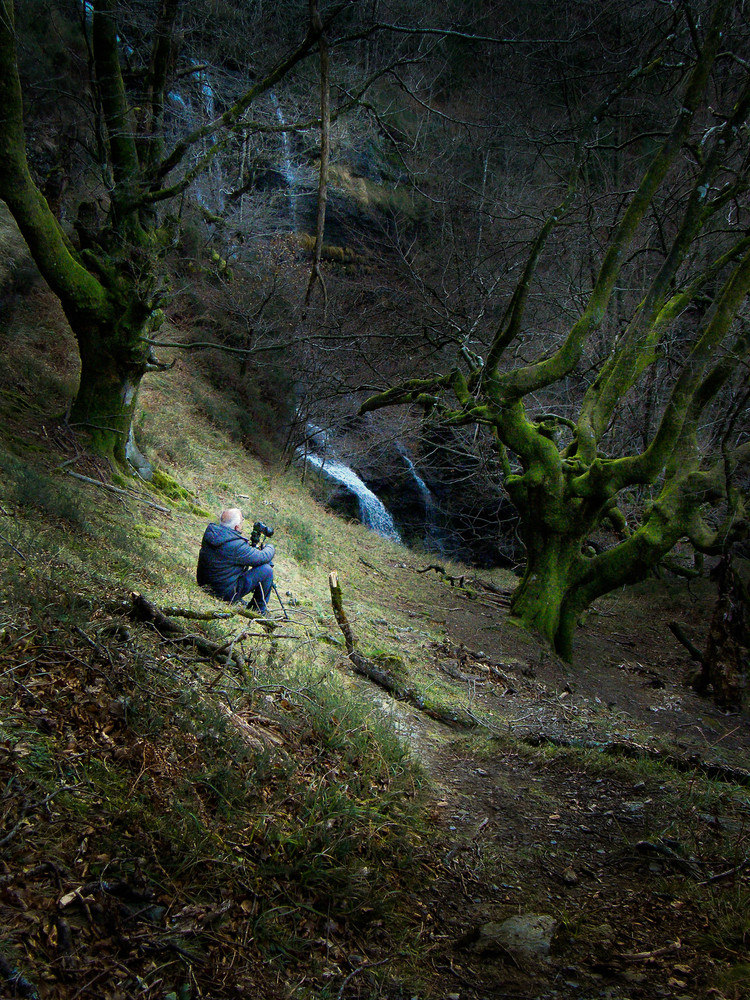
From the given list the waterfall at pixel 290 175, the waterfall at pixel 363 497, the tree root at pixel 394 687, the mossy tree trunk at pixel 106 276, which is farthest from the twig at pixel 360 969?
the waterfall at pixel 290 175

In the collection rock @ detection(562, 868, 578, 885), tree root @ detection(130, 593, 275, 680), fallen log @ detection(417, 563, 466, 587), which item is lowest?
fallen log @ detection(417, 563, 466, 587)

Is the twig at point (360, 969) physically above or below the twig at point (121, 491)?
below

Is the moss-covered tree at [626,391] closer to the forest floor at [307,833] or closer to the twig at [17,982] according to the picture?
the forest floor at [307,833]

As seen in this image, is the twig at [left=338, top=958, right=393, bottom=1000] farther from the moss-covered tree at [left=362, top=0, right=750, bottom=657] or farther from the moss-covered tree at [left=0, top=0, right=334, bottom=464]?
the moss-covered tree at [left=0, top=0, right=334, bottom=464]

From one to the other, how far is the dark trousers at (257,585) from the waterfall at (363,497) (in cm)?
1193

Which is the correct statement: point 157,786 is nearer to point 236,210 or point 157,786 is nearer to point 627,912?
point 627,912

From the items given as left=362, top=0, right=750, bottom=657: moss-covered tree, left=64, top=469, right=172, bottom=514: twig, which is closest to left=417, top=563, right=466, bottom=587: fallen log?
left=362, top=0, right=750, bottom=657: moss-covered tree

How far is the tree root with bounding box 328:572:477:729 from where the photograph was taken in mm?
4668

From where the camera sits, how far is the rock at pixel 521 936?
2.12 meters

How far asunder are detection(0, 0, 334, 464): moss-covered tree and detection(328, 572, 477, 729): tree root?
465cm

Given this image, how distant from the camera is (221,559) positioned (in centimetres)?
588

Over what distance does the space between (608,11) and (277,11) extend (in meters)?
5.97

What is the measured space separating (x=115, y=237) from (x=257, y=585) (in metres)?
5.05

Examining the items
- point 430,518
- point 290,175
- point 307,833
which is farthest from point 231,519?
point 290,175
